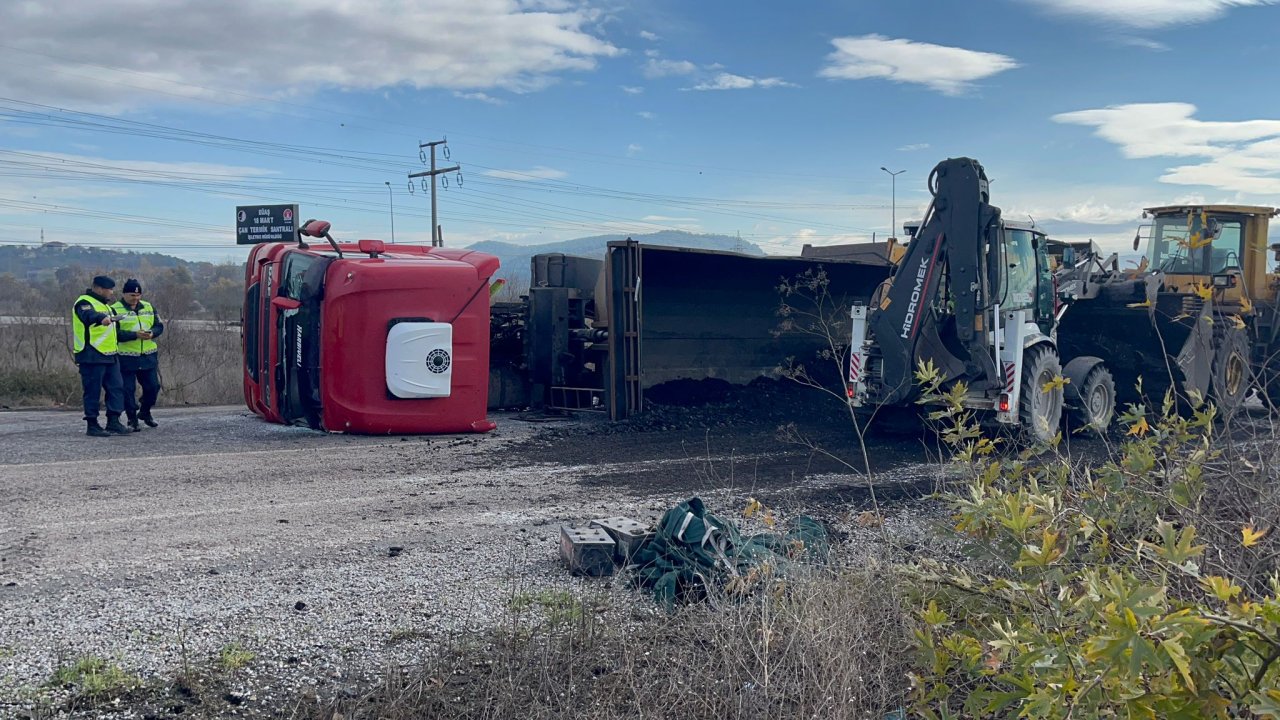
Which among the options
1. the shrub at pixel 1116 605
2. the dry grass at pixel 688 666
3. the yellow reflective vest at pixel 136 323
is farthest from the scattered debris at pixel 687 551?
the yellow reflective vest at pixel 136 323

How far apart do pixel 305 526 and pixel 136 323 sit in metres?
5.35

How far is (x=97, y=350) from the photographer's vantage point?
10242mm

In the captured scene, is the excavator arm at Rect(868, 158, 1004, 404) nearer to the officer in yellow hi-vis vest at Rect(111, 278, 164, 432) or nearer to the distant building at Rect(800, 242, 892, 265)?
the distant building at Rect(800, 242, 892, 265)

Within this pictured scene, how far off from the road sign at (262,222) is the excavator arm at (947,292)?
29.7m

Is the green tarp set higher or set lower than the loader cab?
lower

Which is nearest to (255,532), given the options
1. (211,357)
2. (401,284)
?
(401,284)

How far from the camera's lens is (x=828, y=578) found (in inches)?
178

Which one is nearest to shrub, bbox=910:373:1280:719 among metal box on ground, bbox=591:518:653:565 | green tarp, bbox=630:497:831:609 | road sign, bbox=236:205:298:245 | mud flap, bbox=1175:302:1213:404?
green tarp, bbox=630:497:831:609

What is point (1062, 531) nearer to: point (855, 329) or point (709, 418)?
point (855, 329)

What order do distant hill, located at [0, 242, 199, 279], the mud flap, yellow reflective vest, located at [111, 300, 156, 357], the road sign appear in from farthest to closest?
distant hill, located at [0, 242, 199, 279] → the road sign → the mud flap → yellow reflective vest, located at [111, 300, 156, 357]

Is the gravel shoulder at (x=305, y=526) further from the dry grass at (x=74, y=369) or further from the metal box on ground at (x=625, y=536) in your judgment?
the dry grass at (x=74, y=369)

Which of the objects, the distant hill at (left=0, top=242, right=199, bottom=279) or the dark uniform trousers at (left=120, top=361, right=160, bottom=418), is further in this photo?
the distant hill at (left=0, top=242, right=199, bottom=279)

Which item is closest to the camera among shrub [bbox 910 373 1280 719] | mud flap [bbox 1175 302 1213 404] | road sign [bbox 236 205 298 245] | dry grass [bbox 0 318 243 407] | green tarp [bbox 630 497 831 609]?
shrub [bbox 910 373 1280 719]

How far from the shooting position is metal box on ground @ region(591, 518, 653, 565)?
5.52 meters
